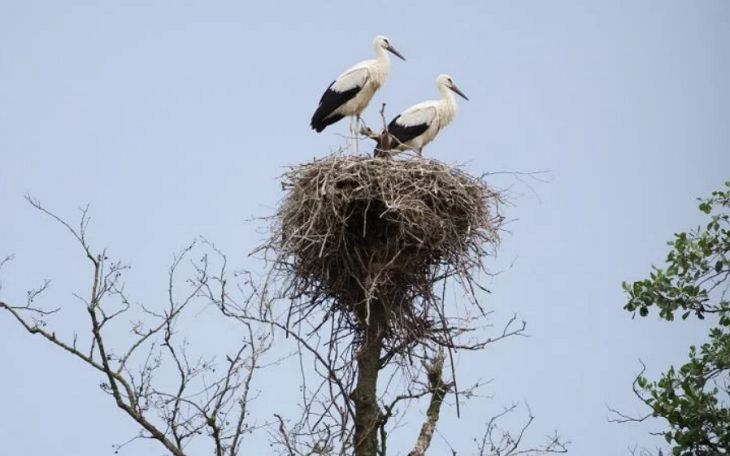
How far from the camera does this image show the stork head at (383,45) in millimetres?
13251

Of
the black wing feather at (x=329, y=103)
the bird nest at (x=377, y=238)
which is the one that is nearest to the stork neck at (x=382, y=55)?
the black wing feather at (x=329, y=103)

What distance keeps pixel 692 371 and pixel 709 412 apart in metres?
0.37

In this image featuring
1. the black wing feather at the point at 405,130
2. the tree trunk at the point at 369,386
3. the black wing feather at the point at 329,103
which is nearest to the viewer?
the tree trunk at the point at 369,386

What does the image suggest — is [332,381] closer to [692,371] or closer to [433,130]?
[692,371]

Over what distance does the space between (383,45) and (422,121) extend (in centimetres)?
128

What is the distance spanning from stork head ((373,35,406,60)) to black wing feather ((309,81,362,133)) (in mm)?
676

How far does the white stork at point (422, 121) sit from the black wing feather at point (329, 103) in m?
0.58

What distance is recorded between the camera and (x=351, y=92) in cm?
1284

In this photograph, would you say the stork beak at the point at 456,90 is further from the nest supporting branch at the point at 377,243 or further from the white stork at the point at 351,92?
the nest supporting branch at the point at 377,243

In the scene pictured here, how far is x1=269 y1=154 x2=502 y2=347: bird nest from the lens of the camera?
8.73m

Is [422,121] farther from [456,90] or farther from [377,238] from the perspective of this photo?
[377,238]

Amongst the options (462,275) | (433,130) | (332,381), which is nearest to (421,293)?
(462,275)

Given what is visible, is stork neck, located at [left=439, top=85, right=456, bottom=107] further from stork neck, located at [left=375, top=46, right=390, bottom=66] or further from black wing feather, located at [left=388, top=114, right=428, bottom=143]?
stork neck, located at [left=375, top=46, right=390, bottom=66]

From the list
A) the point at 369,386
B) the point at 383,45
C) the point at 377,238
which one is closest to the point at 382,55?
the point at 383,45
